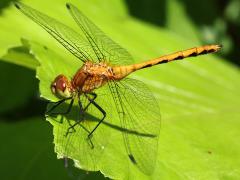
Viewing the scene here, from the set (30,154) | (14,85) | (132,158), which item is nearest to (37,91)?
(14,85)

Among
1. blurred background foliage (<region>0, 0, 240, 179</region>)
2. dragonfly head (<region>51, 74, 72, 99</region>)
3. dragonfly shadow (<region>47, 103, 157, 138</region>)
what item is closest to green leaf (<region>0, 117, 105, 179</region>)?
blurred background foliage (<region>0, 0, 240, 179</region>)

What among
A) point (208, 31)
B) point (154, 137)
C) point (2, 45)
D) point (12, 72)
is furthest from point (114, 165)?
point (208, 31)

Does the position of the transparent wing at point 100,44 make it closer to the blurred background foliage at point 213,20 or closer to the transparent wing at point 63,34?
the transparent wing at point 63,34

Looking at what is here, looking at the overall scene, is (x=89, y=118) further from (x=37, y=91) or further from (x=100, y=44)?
(x=37, y=91)

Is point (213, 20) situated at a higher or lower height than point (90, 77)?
higher

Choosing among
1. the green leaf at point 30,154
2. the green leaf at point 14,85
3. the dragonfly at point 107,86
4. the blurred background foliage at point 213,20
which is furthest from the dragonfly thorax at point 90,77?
the blurred background foliage at point 213,20

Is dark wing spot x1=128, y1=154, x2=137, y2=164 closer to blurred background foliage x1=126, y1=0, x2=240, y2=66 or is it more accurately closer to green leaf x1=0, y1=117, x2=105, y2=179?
green leaf x1=0, y1=117, x2=105, y2=179
